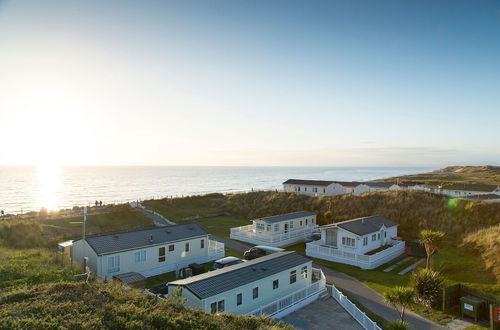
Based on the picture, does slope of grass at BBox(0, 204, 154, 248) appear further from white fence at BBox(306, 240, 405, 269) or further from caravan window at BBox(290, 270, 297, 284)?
white fence at BBox(306, 240, 405, 269)

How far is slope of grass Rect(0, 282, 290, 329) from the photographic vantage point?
918 cm

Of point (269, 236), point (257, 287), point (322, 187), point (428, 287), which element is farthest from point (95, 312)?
point (322, 187)

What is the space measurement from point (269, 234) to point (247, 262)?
14289 millimetres

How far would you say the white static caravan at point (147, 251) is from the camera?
→ 23.3 metres

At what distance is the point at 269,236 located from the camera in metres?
34.6

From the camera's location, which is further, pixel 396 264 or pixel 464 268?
pixel 396 264

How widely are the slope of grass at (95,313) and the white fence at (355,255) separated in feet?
60.3

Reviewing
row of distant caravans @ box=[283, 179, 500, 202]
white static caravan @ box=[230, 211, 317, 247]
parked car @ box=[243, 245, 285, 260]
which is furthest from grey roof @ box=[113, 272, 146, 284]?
row of distant caravans @ box=[283, 179, 500, 202]

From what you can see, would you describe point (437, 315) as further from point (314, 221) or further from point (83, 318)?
point (314, 221)

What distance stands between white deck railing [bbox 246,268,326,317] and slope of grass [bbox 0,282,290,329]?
6.27 meters

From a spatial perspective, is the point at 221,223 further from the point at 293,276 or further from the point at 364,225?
the point at 293,276

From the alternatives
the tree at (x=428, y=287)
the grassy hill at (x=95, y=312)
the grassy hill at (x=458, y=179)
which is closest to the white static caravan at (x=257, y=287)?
the grassy hill at (x=95, y=312)

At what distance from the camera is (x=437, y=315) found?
18.4m

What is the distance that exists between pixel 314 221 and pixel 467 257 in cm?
1689
